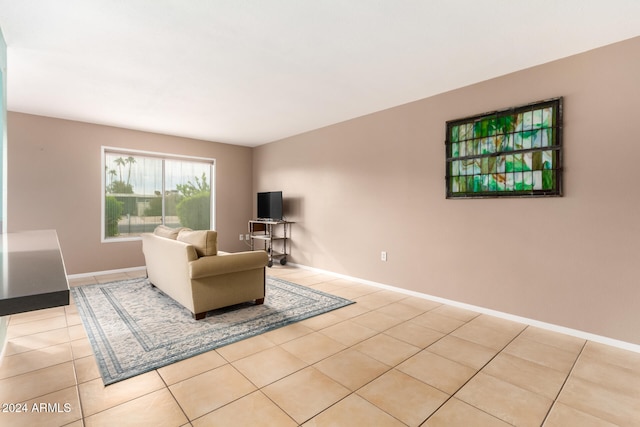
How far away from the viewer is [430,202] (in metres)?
3.73

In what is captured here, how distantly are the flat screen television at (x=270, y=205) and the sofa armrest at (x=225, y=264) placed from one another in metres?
2.42

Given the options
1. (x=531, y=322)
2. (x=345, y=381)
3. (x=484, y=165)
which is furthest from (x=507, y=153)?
(x=345, y=381)

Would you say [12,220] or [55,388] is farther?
[12,220]

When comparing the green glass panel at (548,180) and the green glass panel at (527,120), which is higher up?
the green glass panel at (527,120)

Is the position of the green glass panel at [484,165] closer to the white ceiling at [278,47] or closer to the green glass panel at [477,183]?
the green glass panel at [477,183]

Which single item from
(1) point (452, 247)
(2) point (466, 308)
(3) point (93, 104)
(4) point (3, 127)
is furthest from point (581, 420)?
(3) point (93, 104)

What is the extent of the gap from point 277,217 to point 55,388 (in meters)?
4.10

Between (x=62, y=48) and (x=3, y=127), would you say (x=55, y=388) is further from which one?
(x=62, y=48)

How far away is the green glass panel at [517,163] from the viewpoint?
3006mm

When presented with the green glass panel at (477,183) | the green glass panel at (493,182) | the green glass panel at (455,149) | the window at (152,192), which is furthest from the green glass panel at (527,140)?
the window at (152,192)

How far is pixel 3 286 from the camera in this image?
2.07ft

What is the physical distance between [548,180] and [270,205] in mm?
4353

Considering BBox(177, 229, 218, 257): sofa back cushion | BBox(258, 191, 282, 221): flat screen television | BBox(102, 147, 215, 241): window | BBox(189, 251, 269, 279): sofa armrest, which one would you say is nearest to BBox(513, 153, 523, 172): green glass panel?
BBox(189, 251, 269, 279): sofa armrest

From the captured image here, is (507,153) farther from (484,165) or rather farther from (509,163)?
(484,165)
